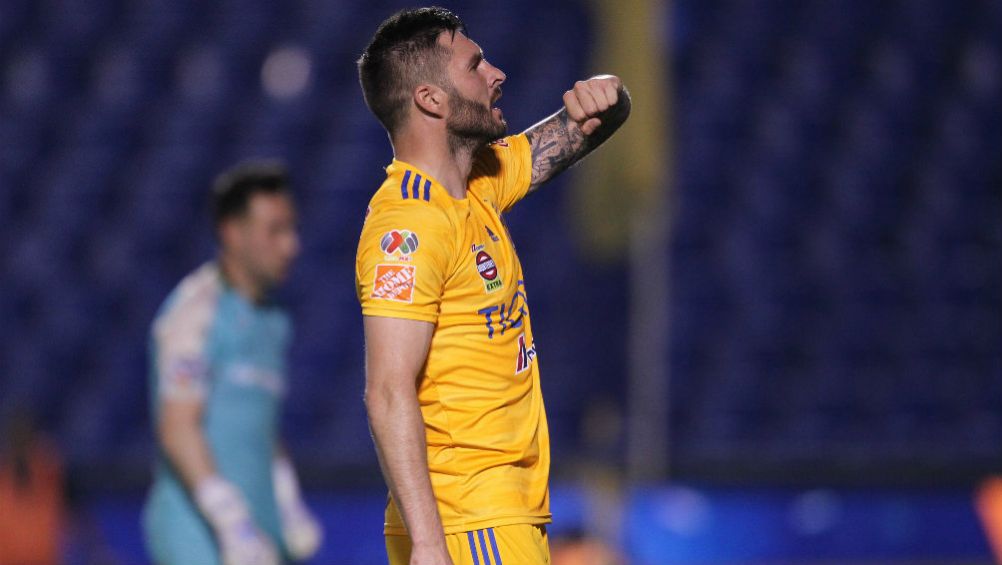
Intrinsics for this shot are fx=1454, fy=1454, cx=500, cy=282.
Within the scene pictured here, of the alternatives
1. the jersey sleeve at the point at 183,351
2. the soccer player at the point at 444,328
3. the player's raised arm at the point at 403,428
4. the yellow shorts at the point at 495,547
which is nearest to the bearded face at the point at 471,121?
the soccer player at the point at 444,328

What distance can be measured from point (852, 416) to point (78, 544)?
4417 mm

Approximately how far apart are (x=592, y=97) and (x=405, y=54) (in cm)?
51

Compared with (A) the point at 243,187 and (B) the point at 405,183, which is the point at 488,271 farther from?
(A) the point at 243,187

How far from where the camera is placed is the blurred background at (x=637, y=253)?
7.62 meters

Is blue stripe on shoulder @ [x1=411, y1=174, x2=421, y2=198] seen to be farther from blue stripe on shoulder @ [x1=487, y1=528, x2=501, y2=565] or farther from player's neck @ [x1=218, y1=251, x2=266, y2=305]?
player's neck @ [x1=218, y1=251, x2=266, y2=305]

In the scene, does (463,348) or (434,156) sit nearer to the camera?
(463,348)

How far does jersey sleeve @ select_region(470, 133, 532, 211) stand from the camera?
3.56 meters

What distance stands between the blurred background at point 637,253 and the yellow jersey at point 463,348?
14.3 feet

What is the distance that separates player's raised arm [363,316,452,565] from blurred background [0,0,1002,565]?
15.2 ft

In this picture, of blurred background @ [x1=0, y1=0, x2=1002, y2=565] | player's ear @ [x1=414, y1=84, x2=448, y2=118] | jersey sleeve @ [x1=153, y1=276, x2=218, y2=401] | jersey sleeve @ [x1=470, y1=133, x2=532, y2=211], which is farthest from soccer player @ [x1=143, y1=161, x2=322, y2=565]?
blurred background @ [x1=0, y1=0, x2=1002, y2=565]

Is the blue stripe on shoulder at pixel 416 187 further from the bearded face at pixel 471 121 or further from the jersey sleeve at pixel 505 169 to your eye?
the jersey sleeve at pixel 505 169

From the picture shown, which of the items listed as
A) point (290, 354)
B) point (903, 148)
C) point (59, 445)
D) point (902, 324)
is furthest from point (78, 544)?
point (903, 148)

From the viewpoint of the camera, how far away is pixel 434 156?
3.26 meters

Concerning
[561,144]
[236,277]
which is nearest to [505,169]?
[561,144]
